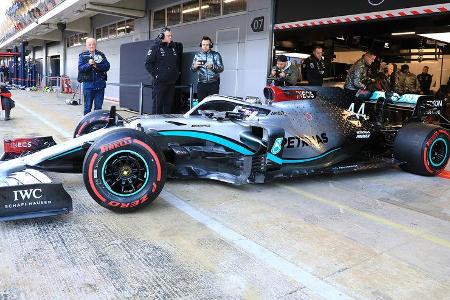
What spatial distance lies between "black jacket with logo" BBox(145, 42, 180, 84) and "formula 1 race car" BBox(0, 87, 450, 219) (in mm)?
2163

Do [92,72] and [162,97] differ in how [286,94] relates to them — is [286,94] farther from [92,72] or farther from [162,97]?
[92,72]

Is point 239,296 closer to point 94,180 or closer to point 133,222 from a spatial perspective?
point 133,222

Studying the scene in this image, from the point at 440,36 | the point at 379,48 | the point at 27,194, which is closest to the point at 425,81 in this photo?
the point at 440,36

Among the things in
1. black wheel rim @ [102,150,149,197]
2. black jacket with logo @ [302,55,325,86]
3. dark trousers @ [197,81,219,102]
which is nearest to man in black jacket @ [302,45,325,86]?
black jacket with logo @ [302,55,325,86]

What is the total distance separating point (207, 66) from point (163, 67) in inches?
29.1

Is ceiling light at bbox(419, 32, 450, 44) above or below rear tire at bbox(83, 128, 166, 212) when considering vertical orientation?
above

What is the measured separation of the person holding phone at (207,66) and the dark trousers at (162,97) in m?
0.53

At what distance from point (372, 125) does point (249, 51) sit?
5669mm

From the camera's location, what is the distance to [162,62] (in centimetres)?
709

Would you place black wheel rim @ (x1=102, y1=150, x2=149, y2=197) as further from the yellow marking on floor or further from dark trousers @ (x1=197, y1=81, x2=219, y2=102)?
dark trousers @ (x1=197, y1=81, x2=219, y2=102)

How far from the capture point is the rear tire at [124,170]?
3246 mm

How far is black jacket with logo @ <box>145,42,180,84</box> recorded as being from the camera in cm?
703

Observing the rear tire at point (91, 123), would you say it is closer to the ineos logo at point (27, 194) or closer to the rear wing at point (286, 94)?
the rear wing at point (286, 94)

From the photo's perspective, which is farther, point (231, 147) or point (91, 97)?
point (91, 97)
